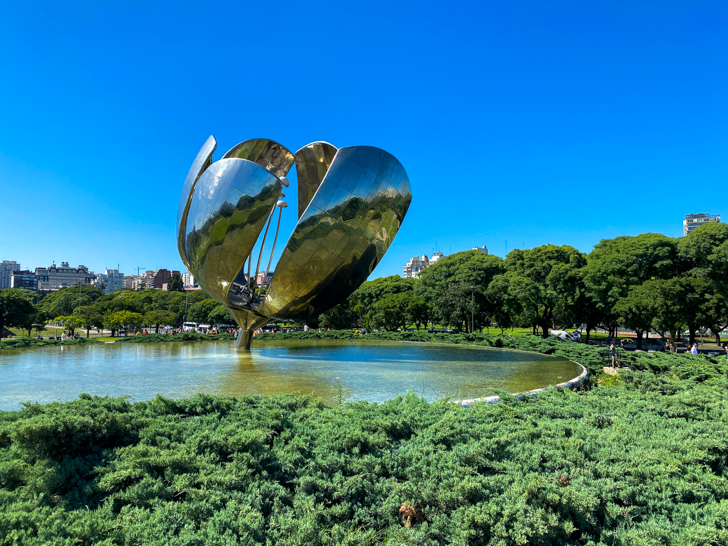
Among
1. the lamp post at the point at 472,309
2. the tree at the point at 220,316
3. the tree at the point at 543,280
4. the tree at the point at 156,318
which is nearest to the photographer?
the tree at the point at 543,280

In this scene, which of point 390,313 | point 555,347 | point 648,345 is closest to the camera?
point 555,347

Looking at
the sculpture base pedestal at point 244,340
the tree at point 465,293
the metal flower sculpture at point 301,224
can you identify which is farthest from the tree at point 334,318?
the metal flower sculpture at point 301,224

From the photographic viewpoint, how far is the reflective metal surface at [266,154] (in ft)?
67.9

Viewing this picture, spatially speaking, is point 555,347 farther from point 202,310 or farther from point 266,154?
point 202,310

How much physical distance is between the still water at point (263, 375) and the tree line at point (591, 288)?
13.7 m

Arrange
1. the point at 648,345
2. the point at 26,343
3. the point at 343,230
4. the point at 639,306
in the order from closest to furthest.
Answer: the point at 343,230 → the point at 26,343 → the point at 639,306 → the point at 648,345

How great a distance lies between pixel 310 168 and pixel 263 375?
10.8 metres

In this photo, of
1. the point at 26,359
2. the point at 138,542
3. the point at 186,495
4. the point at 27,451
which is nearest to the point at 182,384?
the point at 27,451

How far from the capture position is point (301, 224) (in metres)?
15.5

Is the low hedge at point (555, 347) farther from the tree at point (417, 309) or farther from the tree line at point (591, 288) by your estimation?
the tree at point (417, 309)

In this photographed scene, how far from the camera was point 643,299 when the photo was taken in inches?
1158

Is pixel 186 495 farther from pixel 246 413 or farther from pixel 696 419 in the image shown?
pixel 696 419

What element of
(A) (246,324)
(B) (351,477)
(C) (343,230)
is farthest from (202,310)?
(B) (351,477)

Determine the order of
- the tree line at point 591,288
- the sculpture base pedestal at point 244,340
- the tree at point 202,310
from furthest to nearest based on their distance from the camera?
the tree at point 202,310 → the tree line at point 591,288 → the sculpture base pedestal at point 244,340
